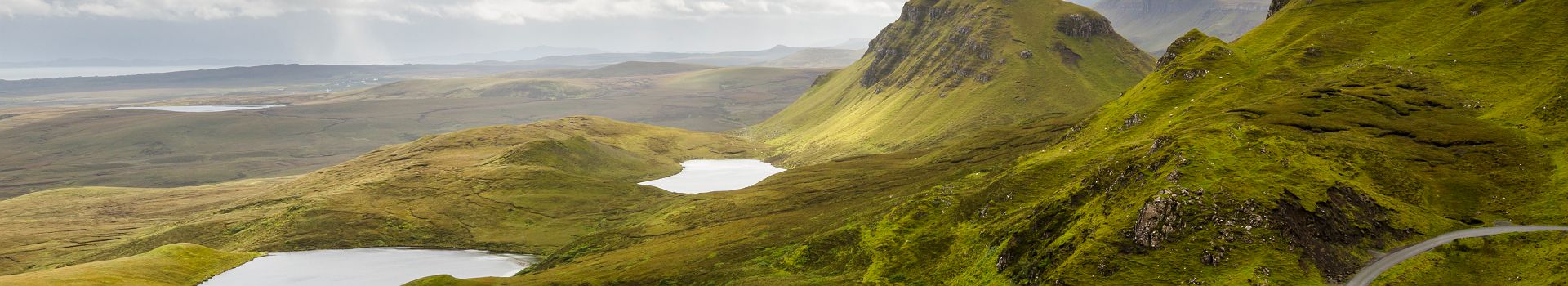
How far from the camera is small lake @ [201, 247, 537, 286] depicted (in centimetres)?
17038

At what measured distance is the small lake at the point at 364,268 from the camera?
559 feet

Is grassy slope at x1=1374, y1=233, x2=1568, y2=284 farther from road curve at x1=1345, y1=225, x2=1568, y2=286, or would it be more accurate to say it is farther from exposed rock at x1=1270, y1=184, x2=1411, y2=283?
exposed rock at x1=1270, y1=184, x2=1411, y2=283

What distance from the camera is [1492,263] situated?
6975cm

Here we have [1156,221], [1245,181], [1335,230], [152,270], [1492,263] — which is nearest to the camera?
[1492,263]

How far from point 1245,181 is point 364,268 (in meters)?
166

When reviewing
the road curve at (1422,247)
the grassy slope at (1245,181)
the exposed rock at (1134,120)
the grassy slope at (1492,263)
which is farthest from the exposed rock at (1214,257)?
the exposed rock at (1134,120)

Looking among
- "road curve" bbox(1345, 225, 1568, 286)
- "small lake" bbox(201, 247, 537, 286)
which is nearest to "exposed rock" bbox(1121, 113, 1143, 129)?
"road curve" bbox(1345, 225, 1568, 286)

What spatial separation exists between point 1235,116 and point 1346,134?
14.5 m

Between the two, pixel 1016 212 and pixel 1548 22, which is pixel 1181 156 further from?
pixel 1548 22

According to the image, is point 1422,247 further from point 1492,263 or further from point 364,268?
point 364,268

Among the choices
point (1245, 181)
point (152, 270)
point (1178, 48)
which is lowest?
point (152, 270)

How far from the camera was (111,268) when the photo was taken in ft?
520

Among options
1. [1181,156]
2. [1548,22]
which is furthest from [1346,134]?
[1548,22]

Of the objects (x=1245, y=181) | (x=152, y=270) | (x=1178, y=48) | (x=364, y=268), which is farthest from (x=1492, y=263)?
(x=152, y=270)
